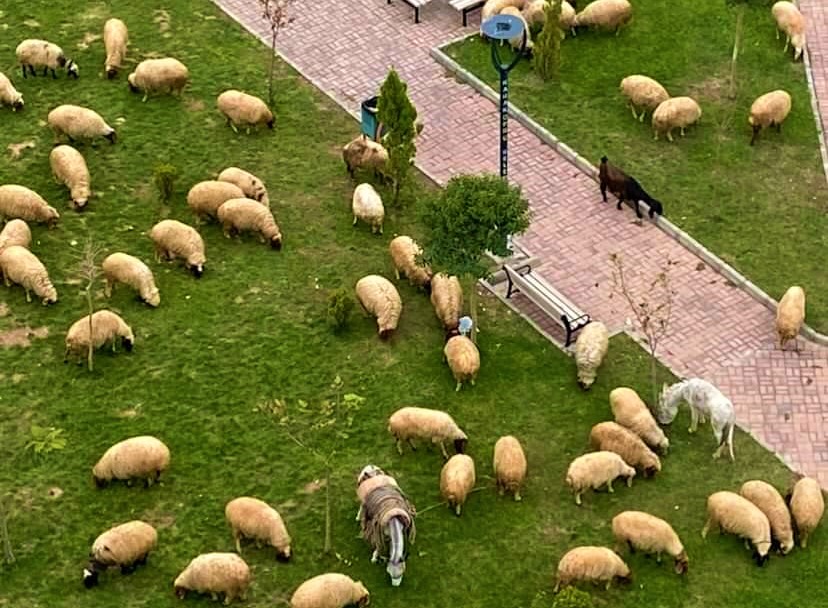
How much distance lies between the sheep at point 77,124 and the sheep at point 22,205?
2.80m

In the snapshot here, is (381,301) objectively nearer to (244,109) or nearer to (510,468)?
(510,468)

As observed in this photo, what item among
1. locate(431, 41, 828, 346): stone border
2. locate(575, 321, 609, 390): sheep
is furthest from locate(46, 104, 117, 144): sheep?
locate(575, 321, 609, 390): sheep

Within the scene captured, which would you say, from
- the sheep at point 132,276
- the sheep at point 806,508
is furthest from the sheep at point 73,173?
the sheep at point 806,508

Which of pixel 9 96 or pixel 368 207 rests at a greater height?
pixel 368 207

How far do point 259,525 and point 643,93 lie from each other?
15566 millimetres

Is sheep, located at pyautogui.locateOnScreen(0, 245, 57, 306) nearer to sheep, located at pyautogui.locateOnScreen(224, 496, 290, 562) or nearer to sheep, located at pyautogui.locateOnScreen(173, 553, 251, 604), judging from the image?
sheep, located at pyautogui.locateOnScreen(224, 496, 290, 562)

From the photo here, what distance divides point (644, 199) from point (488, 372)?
613 cm

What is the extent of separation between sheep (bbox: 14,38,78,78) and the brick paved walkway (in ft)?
15.8

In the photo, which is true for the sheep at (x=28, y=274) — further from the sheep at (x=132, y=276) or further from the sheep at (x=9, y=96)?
the sheep at (x=9, y=96)

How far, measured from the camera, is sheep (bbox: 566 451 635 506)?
30203 millimetres

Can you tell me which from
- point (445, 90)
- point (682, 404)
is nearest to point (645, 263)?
point (682, 404)

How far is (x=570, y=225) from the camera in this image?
3712 centimetres

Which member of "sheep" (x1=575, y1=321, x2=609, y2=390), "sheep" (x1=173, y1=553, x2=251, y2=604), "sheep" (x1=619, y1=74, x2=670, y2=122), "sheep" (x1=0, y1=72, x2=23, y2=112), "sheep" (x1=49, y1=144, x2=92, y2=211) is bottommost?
"sheep" (x1=0, y1=72, x2=23, y2=112)

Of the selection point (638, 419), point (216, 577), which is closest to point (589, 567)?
point (638, 419)
